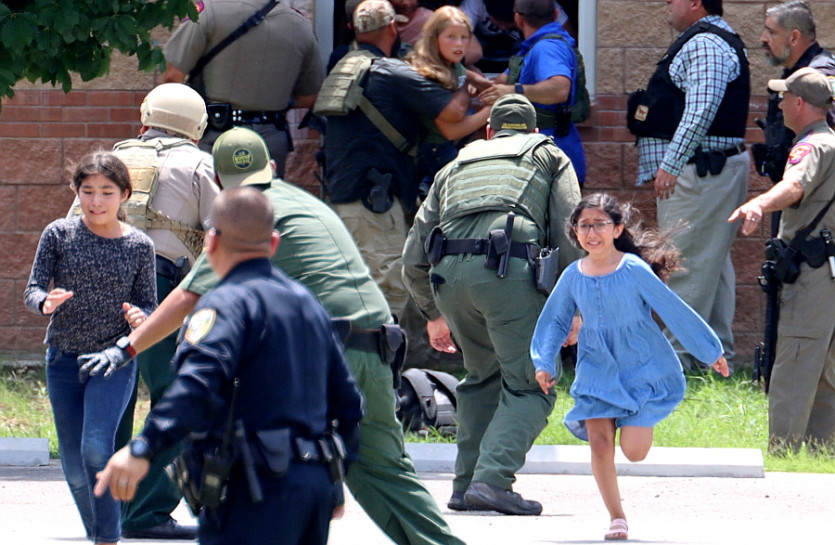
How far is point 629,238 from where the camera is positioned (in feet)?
21.9

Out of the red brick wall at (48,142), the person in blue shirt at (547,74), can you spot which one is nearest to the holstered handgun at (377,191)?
the person in blue shirt at (547,74)

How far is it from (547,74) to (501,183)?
2.66 meters

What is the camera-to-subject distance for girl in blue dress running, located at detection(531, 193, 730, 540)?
6320mm

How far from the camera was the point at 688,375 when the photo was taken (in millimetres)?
9781

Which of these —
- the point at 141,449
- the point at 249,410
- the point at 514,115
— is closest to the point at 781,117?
the point at 514,115

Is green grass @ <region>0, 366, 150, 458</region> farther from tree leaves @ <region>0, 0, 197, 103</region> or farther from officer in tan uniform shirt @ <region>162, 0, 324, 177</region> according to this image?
tree leaves @ <region>0, 0, 197, 103</region>

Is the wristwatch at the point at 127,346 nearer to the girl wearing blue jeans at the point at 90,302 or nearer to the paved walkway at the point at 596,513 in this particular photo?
the girl wearing blue jeans at the point at 90,302

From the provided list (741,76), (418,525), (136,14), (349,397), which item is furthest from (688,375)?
(349,397)

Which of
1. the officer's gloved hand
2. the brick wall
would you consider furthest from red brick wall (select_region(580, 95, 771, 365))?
the officer's gloved hand

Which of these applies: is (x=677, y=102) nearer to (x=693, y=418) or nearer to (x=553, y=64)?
(x=553, y=64)

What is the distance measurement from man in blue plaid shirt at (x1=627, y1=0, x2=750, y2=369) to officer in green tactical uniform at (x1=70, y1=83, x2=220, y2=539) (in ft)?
12.6

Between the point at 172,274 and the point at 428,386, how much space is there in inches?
92.0

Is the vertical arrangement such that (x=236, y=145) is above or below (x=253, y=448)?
above

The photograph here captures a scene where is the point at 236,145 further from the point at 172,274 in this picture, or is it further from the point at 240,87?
the point at 240,87
